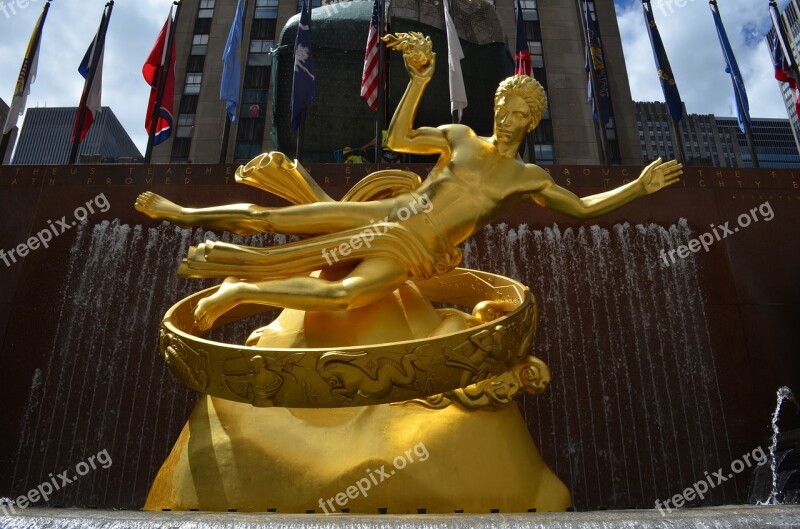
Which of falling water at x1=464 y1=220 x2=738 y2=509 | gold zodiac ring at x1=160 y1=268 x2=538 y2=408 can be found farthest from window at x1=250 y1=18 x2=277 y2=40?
gold zodiac ring at x1=160 y1=268 x2=538 y2=408

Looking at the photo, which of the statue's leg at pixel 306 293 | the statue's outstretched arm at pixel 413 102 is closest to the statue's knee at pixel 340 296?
the statue's leg at pixel 306 293

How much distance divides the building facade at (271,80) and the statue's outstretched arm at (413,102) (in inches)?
939

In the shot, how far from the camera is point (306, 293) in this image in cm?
414

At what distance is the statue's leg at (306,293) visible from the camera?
13.6ft

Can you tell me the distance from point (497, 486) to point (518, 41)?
1519 centimetres

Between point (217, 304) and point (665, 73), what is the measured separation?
1509cm

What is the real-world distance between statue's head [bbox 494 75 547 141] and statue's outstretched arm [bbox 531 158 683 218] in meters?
0.39

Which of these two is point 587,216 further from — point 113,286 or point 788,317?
point 113,286

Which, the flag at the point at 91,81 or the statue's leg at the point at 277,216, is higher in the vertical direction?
the flag at the point at 91,81

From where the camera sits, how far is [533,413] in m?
9.87

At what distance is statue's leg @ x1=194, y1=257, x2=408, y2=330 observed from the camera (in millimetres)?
→ 4137

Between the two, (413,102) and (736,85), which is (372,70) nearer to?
(736,85)

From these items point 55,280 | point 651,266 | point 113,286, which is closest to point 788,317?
point 651,266

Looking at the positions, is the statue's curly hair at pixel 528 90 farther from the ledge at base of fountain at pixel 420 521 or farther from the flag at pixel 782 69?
the flag at pixel 782 69
